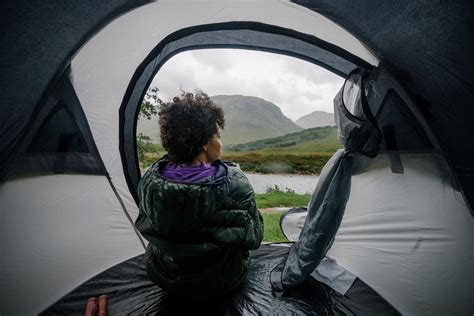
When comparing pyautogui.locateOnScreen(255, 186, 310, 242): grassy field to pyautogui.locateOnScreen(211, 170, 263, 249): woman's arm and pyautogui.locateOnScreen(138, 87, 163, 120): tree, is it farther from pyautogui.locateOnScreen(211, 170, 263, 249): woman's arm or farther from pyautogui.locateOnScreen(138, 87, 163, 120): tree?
pyautogui.locateOnScreen(138, 87, 163, 120): tree

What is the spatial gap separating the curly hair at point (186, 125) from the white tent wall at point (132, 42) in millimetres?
590

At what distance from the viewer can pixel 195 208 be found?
37.2 inches

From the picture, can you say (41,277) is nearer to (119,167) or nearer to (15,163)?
(15,163)

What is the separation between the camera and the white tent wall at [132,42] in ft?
4.27

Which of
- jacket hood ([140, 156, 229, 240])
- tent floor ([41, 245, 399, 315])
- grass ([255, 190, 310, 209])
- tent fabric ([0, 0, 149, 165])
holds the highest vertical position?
tent fabric ([0, 0, 149, 165])

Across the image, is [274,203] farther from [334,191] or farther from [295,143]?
[295,143]

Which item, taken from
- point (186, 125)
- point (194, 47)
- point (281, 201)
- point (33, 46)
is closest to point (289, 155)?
point (281, 201)

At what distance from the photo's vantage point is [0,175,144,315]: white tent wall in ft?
3.55

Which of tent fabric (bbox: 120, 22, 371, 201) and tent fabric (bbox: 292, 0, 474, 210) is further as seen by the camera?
tent fabric (bbox: 120, 22, 371, 201)

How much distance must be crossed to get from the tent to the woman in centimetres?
50

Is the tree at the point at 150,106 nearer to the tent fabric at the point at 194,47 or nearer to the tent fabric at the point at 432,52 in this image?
the tent fabric at the point at 194,47

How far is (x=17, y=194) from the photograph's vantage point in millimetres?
1132

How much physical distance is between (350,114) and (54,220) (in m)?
1.55

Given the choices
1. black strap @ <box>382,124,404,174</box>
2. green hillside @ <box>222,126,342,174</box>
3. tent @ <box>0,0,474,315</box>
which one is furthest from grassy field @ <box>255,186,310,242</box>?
green hillside @ <box>222,126,342,174</box>
